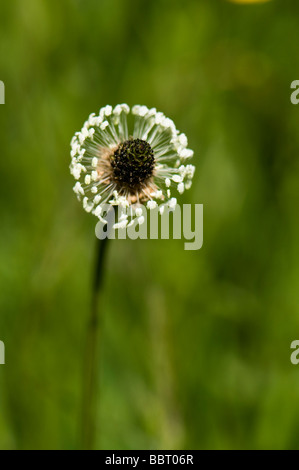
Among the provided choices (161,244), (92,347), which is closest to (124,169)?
(92,347)

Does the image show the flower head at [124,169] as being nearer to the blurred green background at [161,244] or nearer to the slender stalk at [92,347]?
the slender stalk at [92,347]

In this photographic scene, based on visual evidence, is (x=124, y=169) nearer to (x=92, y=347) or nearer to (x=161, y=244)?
(x=92, y=347)

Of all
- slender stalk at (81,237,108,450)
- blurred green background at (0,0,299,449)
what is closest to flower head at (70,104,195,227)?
slender stalk at (81,237,108,450)

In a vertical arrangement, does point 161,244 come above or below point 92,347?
above

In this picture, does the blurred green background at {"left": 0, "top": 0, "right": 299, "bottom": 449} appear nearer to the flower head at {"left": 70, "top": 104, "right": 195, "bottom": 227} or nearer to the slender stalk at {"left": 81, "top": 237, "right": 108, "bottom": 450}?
the slender stalk at {"left": 81, "top": 237, "right": 108, "bottom": 450}

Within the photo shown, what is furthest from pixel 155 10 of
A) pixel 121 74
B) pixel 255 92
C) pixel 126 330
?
pixel 126 330

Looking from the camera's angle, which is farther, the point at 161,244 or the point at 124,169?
the point at 161,244

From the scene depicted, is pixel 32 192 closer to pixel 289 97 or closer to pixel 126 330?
pixel 126 330

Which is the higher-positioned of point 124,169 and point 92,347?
point 124,169
